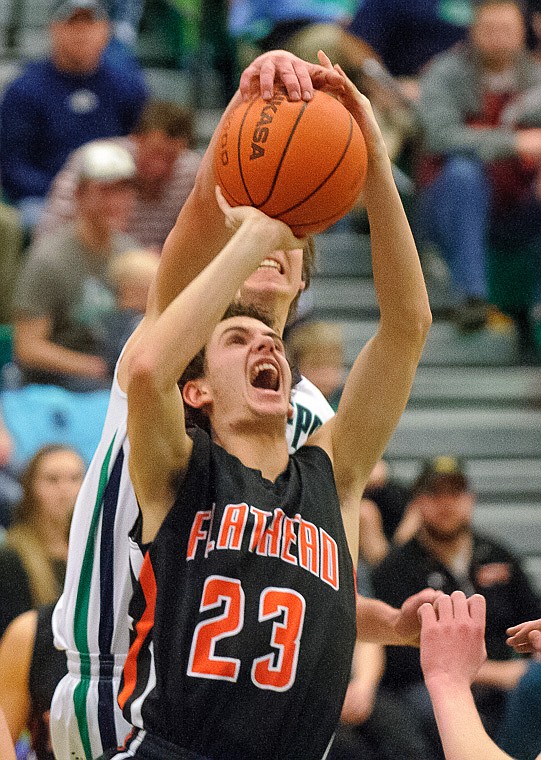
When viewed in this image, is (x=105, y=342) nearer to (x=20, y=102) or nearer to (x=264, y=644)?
(x=20, y=102)

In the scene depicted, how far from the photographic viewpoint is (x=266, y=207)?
3.20 m

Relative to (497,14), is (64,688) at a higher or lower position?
lower

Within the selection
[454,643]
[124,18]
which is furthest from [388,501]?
[124,18]

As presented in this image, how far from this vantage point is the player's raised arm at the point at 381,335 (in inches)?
131

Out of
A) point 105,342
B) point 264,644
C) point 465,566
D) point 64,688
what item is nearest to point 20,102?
point 105,342

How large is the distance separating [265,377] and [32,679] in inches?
71.5

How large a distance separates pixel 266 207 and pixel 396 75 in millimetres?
5869

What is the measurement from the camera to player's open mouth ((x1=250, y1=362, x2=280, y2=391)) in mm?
3391

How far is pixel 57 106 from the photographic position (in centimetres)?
807

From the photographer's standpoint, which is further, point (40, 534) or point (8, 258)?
point (8, 258)

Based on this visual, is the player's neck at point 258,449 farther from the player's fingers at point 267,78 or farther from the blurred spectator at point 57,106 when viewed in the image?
the blurred spectator at point 57,106

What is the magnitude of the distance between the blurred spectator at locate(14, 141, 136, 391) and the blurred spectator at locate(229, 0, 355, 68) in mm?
1678

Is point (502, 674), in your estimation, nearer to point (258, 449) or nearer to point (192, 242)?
point (258, 449)

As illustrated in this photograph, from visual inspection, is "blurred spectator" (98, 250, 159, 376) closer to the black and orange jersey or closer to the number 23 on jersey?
the black and orange jersey
